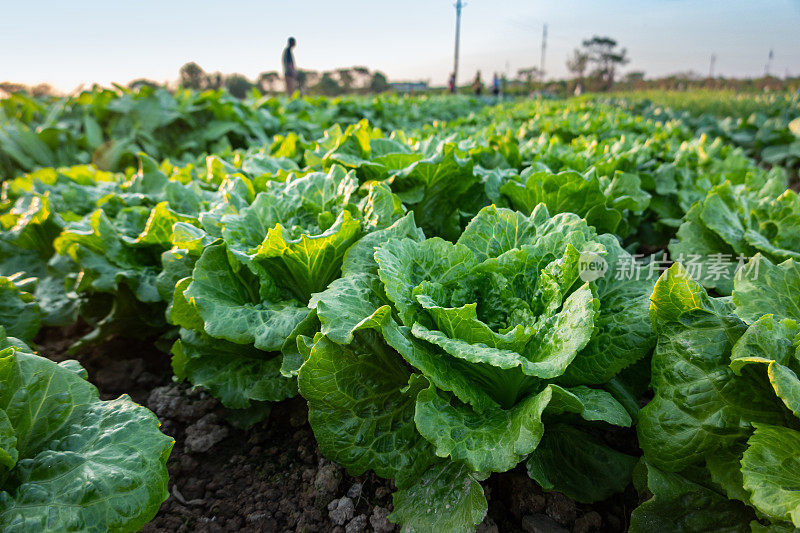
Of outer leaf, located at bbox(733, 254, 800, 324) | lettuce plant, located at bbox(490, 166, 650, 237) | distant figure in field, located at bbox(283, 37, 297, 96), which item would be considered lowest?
outer leaf, located at bbox(733, 254, 800, 324)

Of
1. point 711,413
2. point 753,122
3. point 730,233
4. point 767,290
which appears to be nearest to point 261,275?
point 711,413

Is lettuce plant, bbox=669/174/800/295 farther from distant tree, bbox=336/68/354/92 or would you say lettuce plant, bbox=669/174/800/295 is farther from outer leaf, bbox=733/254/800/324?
distant tree, bbox=336/68/354/92

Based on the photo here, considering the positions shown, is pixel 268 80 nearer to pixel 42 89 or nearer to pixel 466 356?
pixel 42 89

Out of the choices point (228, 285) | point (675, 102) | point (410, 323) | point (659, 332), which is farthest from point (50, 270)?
point (675, 102)

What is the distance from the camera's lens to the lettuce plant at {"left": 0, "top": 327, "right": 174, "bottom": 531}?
139 centimetres

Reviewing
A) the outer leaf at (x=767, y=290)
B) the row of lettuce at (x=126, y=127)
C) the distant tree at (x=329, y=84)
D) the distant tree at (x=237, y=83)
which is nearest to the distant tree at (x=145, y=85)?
the row of lettuce at (x=126, y=127)

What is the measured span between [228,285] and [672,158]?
4.68 m

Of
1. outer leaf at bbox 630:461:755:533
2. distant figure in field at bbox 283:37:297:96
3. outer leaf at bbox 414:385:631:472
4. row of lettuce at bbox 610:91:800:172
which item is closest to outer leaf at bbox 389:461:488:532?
outer leaf at bbox 414:385:631:472

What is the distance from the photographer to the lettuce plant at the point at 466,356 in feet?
5.09

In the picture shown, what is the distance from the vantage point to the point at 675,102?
1858 centimetres

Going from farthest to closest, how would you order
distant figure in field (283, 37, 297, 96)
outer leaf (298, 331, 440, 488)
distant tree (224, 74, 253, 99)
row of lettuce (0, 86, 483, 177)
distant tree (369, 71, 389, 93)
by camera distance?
distant tree (369, 71, 389, 93) → distant tree (224, 74, 253, 99) → distant figure in field (283, 37, 297, 96) → row of lettuce (0, 86, 483, 177) → outer leaf (298, 331, 440, 488)

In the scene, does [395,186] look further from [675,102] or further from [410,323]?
[675,102]

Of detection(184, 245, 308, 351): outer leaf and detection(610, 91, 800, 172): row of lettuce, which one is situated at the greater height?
detection(610, 91, 800, 172): row of lettuce

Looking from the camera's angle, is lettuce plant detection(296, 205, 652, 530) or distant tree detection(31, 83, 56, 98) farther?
distant tree detection(31, 83, 56, 98)
